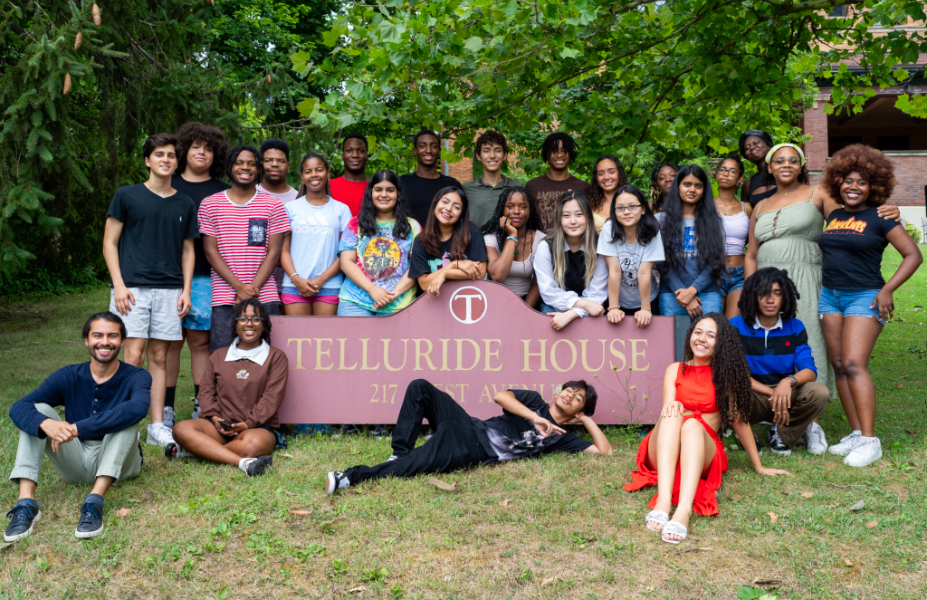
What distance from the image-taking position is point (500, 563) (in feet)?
11.3

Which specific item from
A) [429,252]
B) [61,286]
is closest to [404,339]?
[429,252]

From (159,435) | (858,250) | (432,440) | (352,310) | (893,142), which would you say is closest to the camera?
(432,440)

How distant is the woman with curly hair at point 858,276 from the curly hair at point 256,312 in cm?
396

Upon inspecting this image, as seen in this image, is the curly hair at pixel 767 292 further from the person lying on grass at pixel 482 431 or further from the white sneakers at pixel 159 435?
the white sneakers at pixel 159 435

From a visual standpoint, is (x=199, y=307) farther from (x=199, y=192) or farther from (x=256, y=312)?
(x=199, y=192)

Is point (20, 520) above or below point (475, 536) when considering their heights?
above

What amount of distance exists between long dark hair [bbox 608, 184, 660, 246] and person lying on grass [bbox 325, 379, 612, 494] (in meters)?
1.25

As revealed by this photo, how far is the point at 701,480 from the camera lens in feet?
14.0

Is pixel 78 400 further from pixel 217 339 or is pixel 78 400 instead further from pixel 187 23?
pixel 187 23

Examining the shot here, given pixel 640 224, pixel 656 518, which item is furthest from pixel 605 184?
pixel 656 518

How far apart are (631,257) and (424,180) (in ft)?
6.50

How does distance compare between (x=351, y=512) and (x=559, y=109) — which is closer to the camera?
(x=351, y=512)

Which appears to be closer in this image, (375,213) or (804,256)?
(804,256)

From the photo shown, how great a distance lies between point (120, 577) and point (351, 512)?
1.15 m
